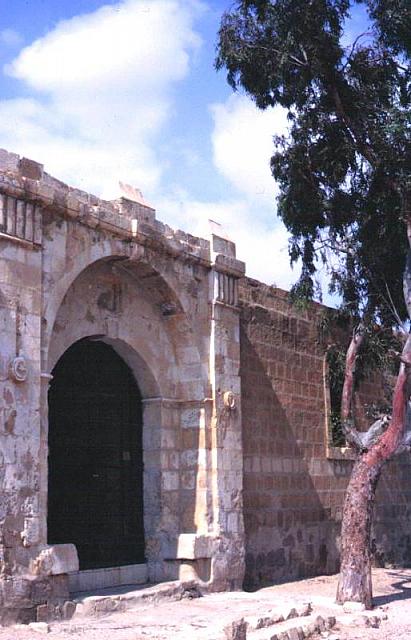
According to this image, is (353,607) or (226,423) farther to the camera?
(226,423)

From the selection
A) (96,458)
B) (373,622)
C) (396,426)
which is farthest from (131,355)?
(373,622)

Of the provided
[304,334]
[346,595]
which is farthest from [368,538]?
[304,334]

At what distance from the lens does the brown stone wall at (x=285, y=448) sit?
36.8 feet

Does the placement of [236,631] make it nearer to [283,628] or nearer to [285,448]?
[283,628]

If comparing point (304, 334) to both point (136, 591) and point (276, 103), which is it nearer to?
point (276, 103)

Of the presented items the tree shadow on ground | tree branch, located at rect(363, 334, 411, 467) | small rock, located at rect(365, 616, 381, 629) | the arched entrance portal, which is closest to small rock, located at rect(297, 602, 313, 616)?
small rock, located at rect(365, 616, 381, 629)

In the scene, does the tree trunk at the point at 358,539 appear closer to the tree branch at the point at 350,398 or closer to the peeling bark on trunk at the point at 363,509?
the peeling bark on trunk at the point at 363,509

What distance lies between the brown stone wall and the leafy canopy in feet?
3.23

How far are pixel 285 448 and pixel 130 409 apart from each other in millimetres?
2861

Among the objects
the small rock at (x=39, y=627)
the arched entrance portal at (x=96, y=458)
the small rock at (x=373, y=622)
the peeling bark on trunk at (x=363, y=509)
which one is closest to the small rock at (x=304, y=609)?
the small rock at (x=373, y=622)

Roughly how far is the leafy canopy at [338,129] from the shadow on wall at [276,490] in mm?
1403

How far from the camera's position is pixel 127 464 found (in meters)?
9.83

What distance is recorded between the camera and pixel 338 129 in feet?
35.7

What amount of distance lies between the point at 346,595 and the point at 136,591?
6.98 feet
